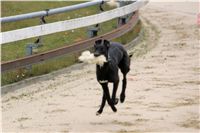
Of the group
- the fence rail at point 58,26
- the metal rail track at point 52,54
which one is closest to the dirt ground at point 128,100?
the metal rail track at point 52,54

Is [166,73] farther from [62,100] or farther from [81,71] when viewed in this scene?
[62,100]

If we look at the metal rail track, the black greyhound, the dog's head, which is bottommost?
the metal rail track

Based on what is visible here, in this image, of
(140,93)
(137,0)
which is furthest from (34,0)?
(140,93)

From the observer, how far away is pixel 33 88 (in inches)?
391

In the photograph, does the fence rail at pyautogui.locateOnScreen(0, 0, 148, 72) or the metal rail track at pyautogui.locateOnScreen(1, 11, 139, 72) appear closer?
the metal rail track at pyautogui.locateOnScreen(1, 11, 139, 72)

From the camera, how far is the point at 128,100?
900 cm

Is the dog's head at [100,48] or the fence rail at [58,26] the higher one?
the dog's head at [100,48]

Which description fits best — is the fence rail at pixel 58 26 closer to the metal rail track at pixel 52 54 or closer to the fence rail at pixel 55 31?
the fence rail at pixel 55 31

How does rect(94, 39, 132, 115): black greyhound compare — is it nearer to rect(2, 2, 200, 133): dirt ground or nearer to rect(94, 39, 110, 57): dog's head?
rect(94, 39, 110, 57): dog's head

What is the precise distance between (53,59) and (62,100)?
8.08ft

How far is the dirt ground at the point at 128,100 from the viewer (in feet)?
24.7

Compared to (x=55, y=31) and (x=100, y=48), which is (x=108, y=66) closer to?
(x=100, y=48)

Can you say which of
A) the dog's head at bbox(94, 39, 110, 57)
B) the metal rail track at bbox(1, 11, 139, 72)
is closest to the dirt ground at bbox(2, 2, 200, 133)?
the metal rail track at bbox(1, 11, 139, 72)

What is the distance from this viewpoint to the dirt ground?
7516 millimetres
